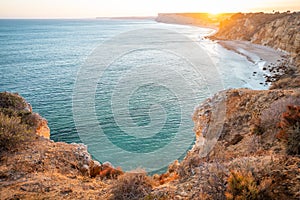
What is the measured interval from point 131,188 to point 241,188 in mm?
3114

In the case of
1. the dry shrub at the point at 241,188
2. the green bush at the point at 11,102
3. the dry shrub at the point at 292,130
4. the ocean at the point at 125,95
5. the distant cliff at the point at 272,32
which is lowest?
the ocean at the point at 125,95

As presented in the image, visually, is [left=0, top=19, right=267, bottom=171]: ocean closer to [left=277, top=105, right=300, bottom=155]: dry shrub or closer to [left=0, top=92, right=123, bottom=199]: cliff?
[left=0, top=92, right=123, bottom=199]: cliff

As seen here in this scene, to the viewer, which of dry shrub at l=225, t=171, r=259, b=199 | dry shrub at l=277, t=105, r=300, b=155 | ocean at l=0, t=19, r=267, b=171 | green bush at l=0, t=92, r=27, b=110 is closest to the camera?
dry shrub at l=225, t=171, r=259, b=199

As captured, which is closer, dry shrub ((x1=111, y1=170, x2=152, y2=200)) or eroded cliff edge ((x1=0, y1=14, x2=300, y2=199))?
eroded cliff edge ((x1=0, y1=14, x2=300, y2=199))

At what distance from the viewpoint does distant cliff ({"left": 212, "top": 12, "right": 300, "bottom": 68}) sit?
178 feet

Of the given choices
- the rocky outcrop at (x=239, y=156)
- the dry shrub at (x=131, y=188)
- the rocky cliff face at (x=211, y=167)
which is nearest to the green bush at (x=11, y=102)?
the rocky cliff face at (x=211, y=167)

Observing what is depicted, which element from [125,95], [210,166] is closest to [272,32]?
[125,95]

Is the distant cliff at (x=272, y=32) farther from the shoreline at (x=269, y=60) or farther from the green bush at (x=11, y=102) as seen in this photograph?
the green bush at (x=11, y=102)

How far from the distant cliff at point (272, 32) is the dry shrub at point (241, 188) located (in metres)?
39.5

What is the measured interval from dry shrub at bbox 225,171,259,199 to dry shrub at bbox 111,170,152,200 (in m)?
2.46

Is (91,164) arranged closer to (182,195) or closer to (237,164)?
(182,195)

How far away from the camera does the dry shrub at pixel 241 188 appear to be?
5.17 meters

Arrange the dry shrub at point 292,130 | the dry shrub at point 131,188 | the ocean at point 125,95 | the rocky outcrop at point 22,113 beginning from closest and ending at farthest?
1. the dry shrub at point 131,188
2. the dry shrub at point 292,130
3. the rocky outcrop at point 22,113
4. the ocean at point 125,95

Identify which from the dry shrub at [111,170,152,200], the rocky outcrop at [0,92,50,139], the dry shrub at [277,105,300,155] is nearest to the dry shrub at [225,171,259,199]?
the dry shrub at [111,170,152,200]
